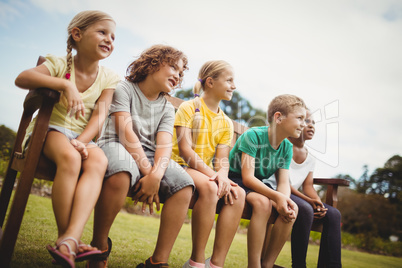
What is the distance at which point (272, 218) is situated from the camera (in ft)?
6.35

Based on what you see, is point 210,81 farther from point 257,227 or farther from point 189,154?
point 257,227

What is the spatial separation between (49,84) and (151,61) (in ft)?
2.28

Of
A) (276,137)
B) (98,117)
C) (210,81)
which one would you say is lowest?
(98,117)

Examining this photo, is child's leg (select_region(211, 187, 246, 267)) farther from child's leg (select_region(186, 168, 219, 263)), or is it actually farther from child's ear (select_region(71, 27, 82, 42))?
child's ear (select_region(71, 27, 82, 42))

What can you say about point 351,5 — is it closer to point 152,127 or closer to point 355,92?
point 355,92

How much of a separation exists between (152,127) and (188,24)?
4856 millimetres

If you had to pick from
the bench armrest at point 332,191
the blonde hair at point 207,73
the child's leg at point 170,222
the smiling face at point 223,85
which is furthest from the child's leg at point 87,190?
the bench armrest at point 332,191

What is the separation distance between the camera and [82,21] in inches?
59.7

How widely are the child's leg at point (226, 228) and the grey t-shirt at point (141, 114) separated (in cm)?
59

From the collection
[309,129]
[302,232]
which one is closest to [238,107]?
[309,129]

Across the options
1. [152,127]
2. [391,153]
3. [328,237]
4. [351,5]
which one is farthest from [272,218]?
[391,153]

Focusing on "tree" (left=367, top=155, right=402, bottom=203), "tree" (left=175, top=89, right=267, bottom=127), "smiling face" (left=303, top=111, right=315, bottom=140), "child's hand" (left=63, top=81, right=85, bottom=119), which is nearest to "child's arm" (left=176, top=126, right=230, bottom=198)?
"child's hand" (left=63, top=81, right=85, bottom=119)

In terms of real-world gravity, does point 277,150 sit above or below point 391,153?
below

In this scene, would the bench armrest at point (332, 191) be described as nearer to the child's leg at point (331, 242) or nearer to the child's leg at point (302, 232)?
the child's leg at point (331, 242)
